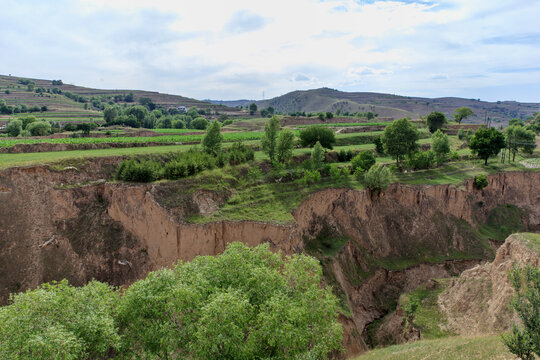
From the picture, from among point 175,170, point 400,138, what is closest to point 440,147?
point 400,138

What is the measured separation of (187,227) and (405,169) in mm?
34978

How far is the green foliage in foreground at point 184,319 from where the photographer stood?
14070 mm

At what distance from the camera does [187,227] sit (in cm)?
2884

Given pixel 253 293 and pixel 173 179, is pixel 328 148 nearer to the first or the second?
pixel 173 179

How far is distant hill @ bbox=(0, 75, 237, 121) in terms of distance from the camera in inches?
4367

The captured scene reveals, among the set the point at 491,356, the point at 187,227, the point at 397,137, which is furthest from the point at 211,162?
the point at 491,356

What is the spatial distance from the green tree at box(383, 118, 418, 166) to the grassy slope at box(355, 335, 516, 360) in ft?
104

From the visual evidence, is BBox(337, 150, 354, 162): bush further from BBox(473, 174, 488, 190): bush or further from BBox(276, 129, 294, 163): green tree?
BBox(473, 174, 488, 190): bush

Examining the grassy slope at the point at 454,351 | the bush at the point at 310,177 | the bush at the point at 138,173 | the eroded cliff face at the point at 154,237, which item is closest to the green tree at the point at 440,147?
the eroded cliff face at the point at 154,237

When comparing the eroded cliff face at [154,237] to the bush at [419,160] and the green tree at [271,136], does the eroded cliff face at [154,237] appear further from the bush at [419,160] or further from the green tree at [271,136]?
the bush at [419,160]

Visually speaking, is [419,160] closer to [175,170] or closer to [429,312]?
[429,312]

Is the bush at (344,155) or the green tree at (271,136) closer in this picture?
the green tree at (271,136)

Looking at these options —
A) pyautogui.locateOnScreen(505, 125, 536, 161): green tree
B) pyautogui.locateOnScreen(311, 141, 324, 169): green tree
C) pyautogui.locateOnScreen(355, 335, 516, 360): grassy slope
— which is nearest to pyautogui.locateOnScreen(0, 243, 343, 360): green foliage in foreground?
pyautogui.locateOnScreen(355, 335, 516, 360): grassy slope

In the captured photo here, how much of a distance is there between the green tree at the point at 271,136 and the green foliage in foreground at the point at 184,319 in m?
26.8
